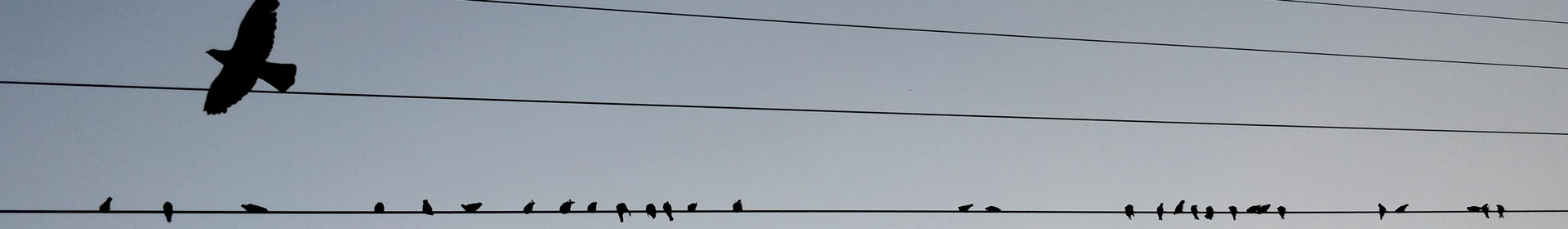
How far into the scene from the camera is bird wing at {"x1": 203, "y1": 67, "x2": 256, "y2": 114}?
6.28m

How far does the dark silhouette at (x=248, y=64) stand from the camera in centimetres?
625

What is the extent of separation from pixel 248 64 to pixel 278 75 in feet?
0.63

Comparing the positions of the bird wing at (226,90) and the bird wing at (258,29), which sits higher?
the bird wing at (258,29)

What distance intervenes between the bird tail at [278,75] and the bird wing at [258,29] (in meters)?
0.06

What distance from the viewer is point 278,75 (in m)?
6.29

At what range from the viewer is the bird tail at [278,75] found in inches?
242

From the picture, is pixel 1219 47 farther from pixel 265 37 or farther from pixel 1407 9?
pixel 265 37

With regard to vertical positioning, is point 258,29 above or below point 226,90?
above

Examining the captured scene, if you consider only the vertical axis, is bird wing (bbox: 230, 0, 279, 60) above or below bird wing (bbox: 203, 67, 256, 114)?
above

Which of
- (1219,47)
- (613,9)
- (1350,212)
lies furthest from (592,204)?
(1350,212)

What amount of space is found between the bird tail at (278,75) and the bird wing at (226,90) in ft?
0.27

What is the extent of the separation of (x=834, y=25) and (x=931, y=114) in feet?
3.53

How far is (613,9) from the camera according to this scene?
6895 mm

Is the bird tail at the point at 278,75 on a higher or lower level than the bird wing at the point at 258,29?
lower
